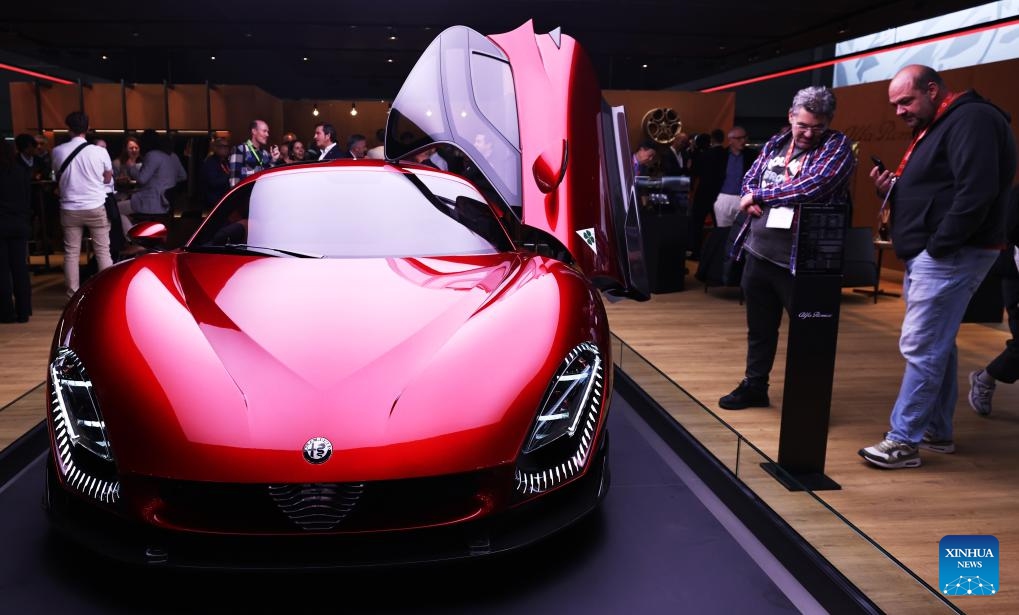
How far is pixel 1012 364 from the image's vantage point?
11.8 ft

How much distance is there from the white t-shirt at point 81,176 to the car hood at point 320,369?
459cm

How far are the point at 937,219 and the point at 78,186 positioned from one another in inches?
237

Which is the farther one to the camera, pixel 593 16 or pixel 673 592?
pixel 593 16

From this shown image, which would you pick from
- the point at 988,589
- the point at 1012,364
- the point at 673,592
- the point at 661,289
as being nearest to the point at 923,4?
the point at 661,289

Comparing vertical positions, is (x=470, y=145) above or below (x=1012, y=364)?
above

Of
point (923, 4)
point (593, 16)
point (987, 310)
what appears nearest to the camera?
point (987, 310)

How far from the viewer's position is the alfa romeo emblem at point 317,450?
4.88 ft

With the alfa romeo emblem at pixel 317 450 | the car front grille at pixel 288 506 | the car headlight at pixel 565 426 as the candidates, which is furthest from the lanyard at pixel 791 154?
the alfa romeo emblem at pixel 317 450

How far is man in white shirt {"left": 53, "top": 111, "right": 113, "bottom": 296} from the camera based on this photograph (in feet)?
19.7

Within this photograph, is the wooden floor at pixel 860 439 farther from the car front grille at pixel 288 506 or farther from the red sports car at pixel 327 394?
the car front grille at pixel 288 506

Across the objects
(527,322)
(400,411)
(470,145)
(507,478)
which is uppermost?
(470,145)

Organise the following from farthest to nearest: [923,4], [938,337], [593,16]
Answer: [593,16], [923,4], [938,337]

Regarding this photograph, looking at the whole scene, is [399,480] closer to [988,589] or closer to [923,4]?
[988,589]

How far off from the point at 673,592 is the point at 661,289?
18.5 feet
